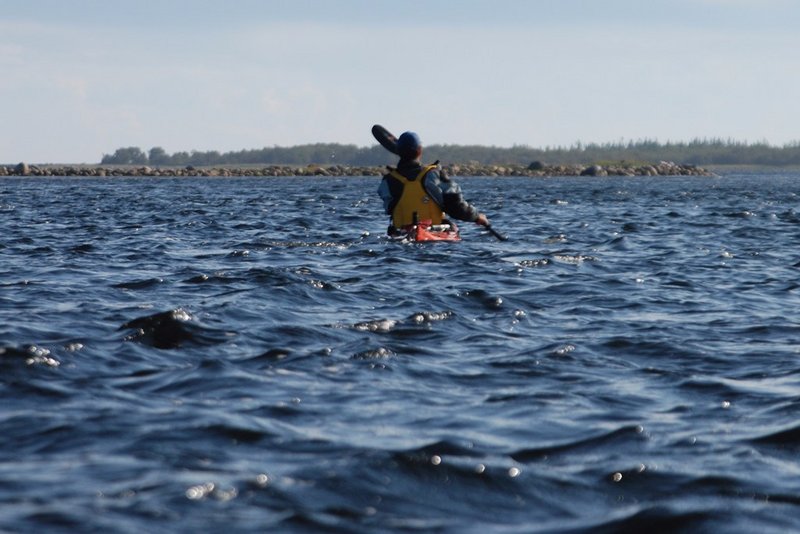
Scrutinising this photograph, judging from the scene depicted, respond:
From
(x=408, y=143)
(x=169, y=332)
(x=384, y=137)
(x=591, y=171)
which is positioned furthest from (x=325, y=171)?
(x=169, y=332)

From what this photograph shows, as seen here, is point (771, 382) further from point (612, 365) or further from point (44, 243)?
point (44, 243)

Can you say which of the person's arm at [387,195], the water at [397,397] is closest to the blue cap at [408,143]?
the person's arm at [387,195]

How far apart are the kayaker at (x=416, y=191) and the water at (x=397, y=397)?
1676 millimetres

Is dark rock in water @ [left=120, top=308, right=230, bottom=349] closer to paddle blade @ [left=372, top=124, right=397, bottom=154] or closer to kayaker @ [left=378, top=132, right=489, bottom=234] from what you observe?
kayaker @ [left=378, top=132, right=489, bottom=234]

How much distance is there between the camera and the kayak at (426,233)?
17.0 meters

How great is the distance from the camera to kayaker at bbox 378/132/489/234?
53.3 feet

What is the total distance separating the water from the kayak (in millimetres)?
2002

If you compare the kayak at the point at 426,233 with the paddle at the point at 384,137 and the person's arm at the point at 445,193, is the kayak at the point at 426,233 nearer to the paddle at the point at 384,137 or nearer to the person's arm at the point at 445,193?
the person's arm at the point at 445,193

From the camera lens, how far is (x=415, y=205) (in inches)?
656

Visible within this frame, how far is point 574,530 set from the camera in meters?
4.82

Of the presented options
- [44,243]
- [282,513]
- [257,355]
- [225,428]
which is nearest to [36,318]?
[257,355]

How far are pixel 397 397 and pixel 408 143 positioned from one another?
9263mm

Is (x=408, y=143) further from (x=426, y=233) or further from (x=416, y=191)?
(x=426, y=233)

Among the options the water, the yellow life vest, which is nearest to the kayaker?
the yellow life vest
